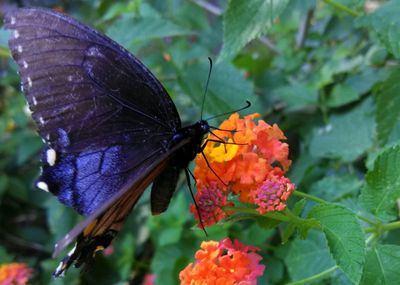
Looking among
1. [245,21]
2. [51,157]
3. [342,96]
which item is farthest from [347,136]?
[51,157]

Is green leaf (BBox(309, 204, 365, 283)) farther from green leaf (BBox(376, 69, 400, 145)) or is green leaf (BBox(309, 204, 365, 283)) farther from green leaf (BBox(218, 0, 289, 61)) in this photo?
green leaf (BBox(376, 69, 400, 145))

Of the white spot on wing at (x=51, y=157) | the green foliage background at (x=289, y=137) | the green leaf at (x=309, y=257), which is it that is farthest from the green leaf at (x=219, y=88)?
the white spot on wing at (x=51, y=157)

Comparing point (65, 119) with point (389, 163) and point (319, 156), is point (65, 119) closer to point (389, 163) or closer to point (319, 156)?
point (389, 163)

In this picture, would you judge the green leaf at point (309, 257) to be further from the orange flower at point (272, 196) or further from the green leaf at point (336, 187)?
the orange flower at point (272, 196)

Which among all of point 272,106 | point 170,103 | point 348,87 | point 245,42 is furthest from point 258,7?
point 272,106

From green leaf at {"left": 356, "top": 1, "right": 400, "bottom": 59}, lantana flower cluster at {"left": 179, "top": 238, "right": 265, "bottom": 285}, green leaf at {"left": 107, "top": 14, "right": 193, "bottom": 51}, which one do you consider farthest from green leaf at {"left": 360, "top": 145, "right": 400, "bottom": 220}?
green leaf at {"left": 107, "top": 14, "right": 193, "bottom": 51}

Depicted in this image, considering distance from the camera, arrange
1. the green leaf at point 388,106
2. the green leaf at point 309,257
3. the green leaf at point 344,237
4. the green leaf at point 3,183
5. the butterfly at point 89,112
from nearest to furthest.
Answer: the green leaf at point 344,237
the butterfly at point 89,112
the green leaf at point 309,257
the green leaf at point 388,106
the green leaf at point 3,183

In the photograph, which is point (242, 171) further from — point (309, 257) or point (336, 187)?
point (336, 187)
